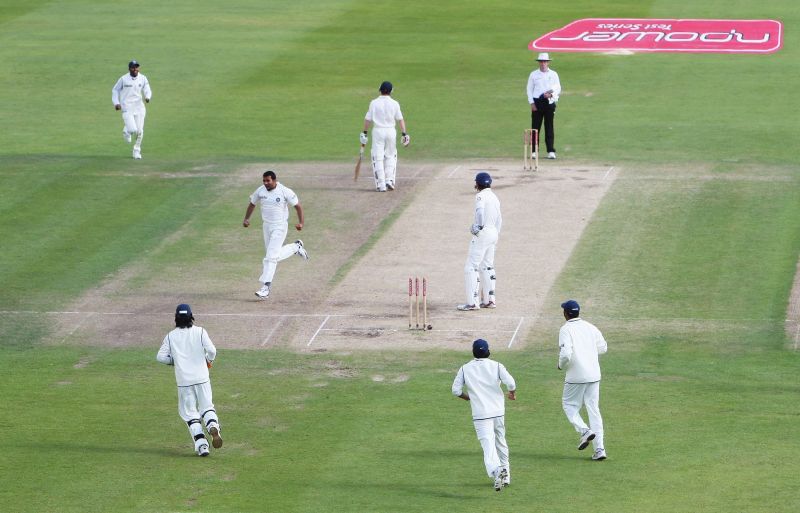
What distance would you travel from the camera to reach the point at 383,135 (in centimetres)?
3173

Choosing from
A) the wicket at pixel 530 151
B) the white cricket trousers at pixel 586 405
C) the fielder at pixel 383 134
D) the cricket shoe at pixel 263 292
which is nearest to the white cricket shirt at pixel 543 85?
the wicket at pixel 530 151

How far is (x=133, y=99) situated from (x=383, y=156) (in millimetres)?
6426

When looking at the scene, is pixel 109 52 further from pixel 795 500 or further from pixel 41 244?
pixel 795 500

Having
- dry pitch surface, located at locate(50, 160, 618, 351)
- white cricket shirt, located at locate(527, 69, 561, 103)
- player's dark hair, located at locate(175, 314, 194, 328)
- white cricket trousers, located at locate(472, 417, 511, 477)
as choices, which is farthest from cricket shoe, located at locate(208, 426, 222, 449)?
white cricket shirt, located at locate(527, 69, 561, 103)

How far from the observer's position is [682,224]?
29266 mm

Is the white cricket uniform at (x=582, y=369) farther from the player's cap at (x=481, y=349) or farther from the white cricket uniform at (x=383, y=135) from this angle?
the white cricket uniform at (x=383, y=135)

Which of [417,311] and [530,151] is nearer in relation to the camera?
[417,311]

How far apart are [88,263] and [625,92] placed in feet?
58.4

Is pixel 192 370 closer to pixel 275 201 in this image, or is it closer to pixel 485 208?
pixel 275 201

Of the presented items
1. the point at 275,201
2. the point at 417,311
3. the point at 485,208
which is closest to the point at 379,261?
the point at 275,201

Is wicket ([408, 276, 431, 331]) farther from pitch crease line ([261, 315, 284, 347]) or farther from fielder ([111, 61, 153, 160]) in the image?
fielder ([111, 61, 153, 160])

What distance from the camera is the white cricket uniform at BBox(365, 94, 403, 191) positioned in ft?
104

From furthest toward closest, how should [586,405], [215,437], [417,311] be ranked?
[417,311], [215,437], [586,405]

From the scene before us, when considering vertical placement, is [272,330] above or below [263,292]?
below
